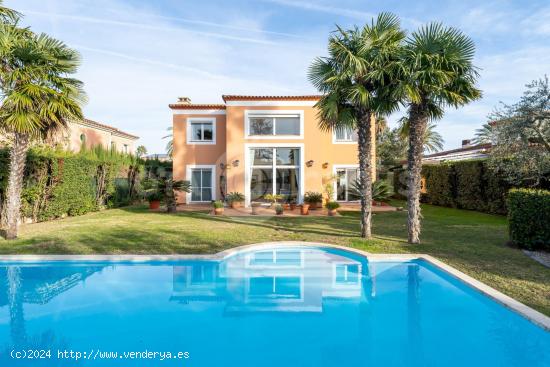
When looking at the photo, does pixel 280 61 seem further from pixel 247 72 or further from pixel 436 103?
pixel 436 103

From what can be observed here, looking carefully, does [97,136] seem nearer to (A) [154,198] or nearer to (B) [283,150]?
(A) [154,198]

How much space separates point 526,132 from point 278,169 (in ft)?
48.6

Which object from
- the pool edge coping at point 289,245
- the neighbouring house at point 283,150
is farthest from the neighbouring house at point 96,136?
the pool edge coping at point 289,245

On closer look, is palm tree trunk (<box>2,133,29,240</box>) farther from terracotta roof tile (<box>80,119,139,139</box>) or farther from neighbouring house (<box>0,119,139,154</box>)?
terracotta roof tile (<box>80,119,139,139</box>)

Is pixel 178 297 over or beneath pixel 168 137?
beneath

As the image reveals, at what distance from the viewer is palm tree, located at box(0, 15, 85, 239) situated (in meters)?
11.0

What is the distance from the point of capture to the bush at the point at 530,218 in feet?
33.4

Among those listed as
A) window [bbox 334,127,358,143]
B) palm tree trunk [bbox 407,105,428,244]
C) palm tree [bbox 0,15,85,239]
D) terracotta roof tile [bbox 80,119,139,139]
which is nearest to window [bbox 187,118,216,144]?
window [bbox 334,127,358,143]

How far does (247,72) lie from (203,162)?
26.2 ft

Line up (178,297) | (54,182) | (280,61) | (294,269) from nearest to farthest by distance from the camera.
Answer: (178,297), (294,269), (54,182), (280,61)

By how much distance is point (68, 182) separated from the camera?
1848 cm

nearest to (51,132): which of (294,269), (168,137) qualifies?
(294,269)

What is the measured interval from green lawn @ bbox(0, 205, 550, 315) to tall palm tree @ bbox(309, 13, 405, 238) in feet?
7.89

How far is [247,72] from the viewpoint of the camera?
24.5m
